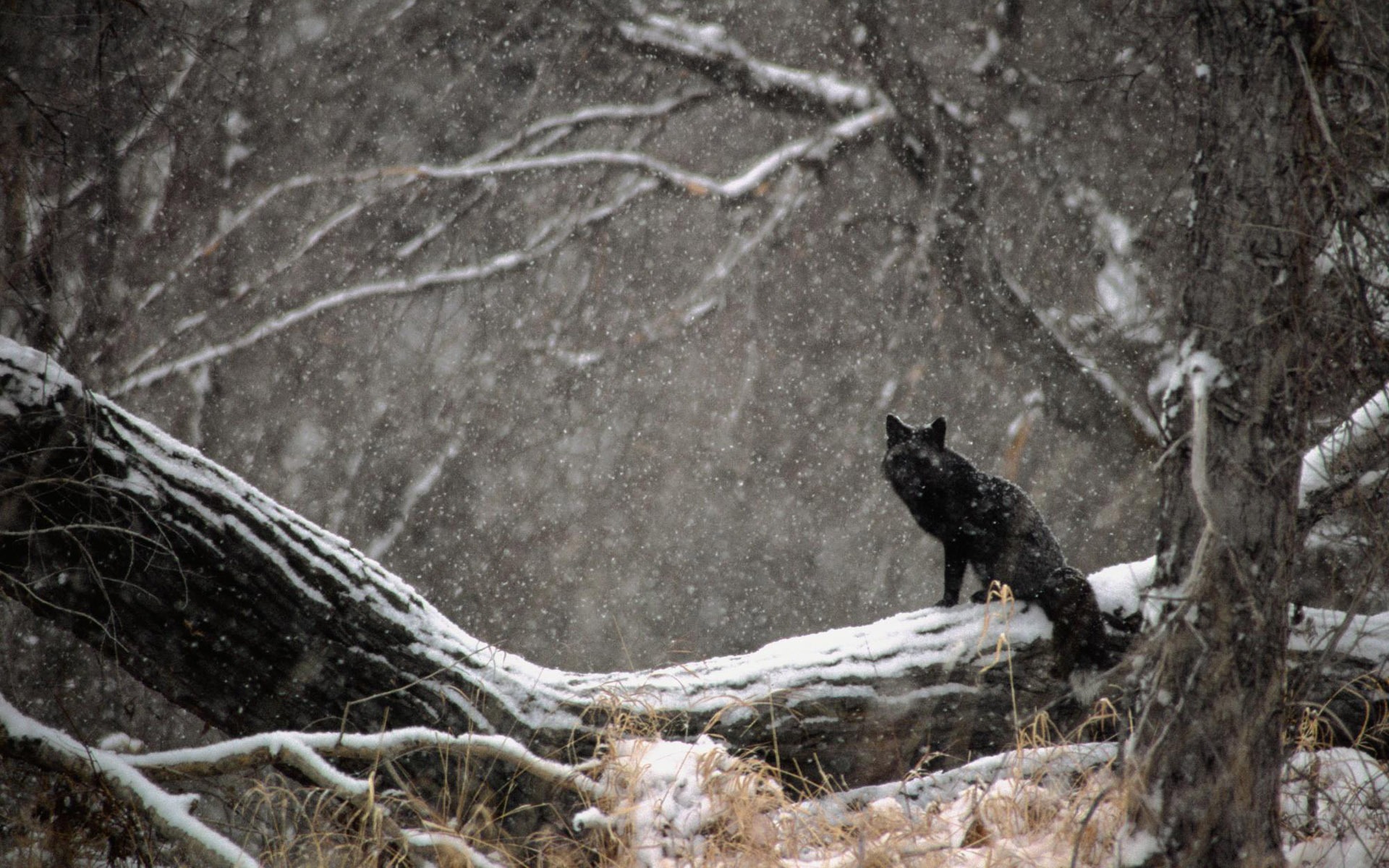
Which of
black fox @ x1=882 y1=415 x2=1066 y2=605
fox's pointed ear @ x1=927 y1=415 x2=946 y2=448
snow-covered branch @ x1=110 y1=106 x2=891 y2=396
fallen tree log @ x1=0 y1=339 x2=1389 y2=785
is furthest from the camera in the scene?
snow-covered branch @ x1=110 y1=106 x2=891 y2=396

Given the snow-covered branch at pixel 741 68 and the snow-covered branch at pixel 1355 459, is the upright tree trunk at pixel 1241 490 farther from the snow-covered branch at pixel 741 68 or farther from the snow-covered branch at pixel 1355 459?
the snow-covered branch at pixel 741 68

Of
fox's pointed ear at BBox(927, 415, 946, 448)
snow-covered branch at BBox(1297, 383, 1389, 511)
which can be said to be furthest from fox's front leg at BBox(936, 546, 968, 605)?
snow-covered branch at BBox(1297, 383, 1389, 511)

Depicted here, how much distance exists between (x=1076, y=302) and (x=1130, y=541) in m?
3.34

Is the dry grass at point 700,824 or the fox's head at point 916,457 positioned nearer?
the dry grass at point 700,824

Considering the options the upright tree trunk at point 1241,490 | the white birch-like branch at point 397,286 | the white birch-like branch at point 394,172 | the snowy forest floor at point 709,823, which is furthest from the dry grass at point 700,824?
the white birch-like branch at point 394,172

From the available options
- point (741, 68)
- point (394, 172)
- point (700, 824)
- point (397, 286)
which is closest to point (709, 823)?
point (700, 824)

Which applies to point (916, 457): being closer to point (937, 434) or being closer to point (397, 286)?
point (937, 434)

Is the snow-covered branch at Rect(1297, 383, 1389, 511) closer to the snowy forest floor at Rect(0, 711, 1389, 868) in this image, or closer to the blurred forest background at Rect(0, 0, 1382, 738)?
the snowy forest floor at Rect(0, 711, 1389, 868)

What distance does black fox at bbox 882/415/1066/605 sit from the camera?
143 inches

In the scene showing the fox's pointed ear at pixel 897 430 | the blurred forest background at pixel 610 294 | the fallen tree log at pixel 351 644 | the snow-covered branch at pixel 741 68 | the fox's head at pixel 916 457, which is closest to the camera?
the fallen tree log at pixel 351 644

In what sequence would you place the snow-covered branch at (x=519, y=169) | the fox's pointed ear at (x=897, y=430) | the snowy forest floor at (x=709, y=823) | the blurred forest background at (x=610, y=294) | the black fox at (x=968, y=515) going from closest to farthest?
the snowy forest floor at (x=709, y=823) → the black fox at (x=968, y=515) → the fox's pointed ear at (x=897, y=430) → the blurred forest background at (x=610, y=294) → the snow-covered branch at (x=519, y=169)

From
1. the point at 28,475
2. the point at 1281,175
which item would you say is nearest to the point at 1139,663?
the point at 1281,175

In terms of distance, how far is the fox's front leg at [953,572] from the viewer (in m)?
4.01

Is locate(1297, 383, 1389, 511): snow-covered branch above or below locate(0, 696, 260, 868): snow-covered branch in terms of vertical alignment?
above
